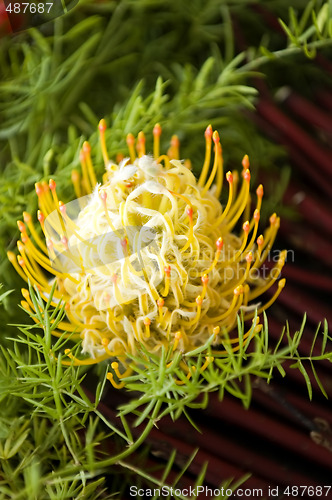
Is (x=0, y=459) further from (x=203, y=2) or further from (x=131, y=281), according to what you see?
(x=203, y=2)

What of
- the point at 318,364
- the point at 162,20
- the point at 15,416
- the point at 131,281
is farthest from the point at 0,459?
the point at 162,20
